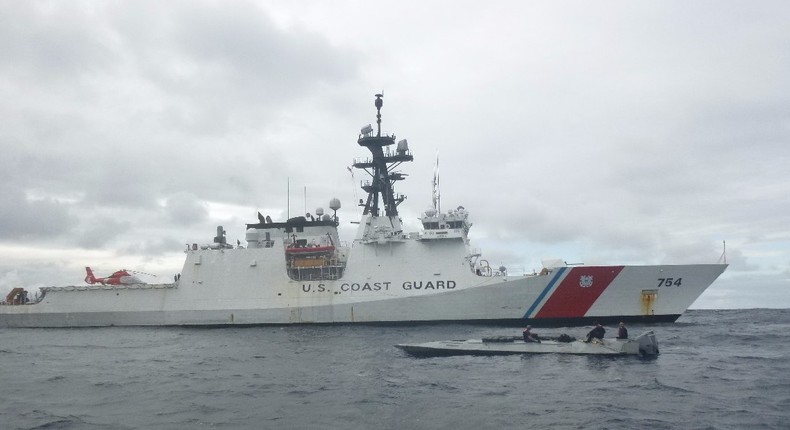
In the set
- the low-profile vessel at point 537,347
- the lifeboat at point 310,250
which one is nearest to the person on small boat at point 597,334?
the low-profile vessel at point 537,347

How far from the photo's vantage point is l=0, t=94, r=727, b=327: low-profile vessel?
82.3 feet

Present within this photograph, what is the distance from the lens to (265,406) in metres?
12.7

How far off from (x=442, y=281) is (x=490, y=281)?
7.20 feet

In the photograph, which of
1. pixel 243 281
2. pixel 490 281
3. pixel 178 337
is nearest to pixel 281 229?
pixel 243 281

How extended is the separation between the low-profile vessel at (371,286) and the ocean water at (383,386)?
2685 mm

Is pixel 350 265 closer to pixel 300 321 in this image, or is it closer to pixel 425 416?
pixel 300 321

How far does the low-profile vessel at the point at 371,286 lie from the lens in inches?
988

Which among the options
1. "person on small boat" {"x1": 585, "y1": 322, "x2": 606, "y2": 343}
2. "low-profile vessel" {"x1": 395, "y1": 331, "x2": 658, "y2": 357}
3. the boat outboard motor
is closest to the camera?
the boat outboard motor

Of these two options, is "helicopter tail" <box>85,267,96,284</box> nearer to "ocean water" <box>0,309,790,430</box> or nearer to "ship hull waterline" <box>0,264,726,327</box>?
"ship hull waterline" <box>0,264,726,327</box>

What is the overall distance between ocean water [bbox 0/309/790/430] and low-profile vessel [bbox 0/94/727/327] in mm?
2685

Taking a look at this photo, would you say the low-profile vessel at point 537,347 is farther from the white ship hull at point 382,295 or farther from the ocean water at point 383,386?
the white ship hull at point 382,295

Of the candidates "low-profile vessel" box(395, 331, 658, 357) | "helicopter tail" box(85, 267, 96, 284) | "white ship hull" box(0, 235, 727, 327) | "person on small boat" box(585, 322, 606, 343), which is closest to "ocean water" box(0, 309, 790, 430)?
"low-profile vessel" box(395, 331, 658, 357)

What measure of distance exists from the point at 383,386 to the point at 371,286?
12.9 m

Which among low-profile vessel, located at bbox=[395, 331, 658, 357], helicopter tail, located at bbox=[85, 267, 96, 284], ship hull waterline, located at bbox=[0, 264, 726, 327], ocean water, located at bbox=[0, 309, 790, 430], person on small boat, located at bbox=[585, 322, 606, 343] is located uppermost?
helicopter tail, located at bbox=[85, 267, 96, 284]
